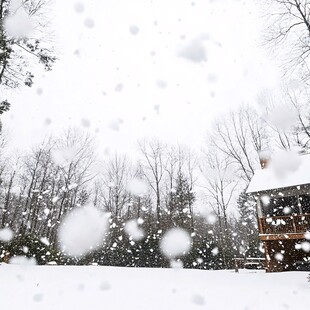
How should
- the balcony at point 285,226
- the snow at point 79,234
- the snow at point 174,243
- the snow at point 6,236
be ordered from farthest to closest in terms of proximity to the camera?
the snow at point 79,234, the snow at point 174,243, the snow at point 6,236, the balcony at point 285,226

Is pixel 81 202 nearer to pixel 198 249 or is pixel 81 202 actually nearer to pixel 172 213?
pixel 172 213

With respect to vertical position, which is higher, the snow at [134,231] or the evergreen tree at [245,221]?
the evergreen tree at [245,221]

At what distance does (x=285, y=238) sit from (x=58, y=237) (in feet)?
62.6

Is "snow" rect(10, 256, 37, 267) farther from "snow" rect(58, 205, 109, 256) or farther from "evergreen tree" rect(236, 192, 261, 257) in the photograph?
"evergreen tree" rect(236, 192, 261, 257)

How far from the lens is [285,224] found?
43.4 feet

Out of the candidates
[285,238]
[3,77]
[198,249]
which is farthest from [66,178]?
[285,238]

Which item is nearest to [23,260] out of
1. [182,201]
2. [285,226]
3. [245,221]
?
[285,226]

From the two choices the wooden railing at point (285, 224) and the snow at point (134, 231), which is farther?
the snow at point (134, 231)

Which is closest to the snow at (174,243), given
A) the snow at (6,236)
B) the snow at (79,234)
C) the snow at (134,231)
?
the snow at (134,231)

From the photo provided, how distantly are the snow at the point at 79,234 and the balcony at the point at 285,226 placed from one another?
11.4 m

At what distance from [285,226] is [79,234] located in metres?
15.4

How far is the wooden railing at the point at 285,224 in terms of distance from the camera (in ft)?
41.8

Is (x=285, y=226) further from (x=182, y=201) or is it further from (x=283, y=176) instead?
(x=182, y=201)

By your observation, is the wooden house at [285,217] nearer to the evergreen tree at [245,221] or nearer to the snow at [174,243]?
the snow at [174,243]
